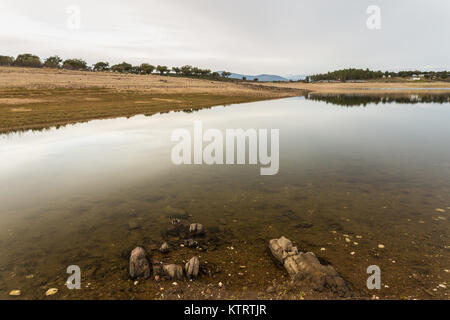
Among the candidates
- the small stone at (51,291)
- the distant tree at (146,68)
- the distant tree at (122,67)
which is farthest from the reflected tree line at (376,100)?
the distant tree at (122,67)

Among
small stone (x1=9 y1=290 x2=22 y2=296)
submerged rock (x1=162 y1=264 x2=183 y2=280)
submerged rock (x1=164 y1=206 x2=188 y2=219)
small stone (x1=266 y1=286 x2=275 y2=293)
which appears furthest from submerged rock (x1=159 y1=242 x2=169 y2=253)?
small stone (x1=9 y1=290 x2=22 y2=296)

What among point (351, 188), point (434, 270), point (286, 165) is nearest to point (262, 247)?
point (434, 270)

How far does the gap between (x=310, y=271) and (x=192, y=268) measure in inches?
143

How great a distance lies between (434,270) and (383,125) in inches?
1386

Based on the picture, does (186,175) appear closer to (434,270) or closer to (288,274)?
(288,274)


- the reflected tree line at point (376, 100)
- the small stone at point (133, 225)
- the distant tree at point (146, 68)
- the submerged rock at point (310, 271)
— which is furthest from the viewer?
the distant tree at point (146, 68)

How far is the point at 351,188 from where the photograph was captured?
15.0 metres

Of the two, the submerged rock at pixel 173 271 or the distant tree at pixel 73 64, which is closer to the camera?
the submerged rock at pixel 173 271

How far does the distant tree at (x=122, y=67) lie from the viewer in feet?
550

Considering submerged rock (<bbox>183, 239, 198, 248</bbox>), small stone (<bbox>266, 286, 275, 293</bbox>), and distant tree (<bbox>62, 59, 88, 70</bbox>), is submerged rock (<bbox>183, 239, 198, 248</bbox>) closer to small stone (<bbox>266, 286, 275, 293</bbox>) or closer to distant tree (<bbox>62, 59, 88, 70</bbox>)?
small stone (<bbox>266, 286, 275, 293</bbox>)

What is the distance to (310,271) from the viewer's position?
7.88 metres

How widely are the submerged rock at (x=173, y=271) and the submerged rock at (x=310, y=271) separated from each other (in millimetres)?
3345

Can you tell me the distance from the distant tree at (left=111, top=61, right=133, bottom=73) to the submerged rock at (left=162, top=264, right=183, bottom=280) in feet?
599

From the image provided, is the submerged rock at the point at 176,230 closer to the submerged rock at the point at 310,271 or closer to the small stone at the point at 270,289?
the submerged rock at the point at 310,271
